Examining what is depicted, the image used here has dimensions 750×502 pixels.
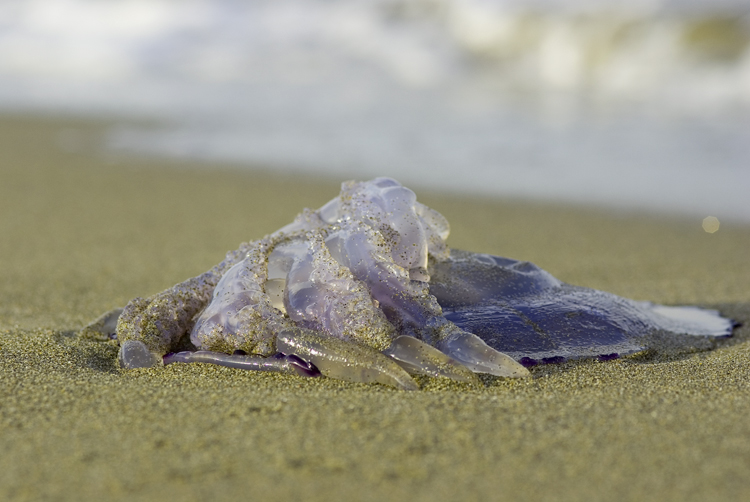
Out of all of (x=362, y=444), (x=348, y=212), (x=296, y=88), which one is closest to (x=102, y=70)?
(x=296, y=88)

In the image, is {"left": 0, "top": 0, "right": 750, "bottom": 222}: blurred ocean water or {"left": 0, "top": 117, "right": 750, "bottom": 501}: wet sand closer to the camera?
{"left": 0, "top": 117, "right": 750, "bottom": 501}: wet sand

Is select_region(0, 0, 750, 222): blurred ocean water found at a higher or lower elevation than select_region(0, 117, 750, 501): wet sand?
higher

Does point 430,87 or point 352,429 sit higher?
point 430,87

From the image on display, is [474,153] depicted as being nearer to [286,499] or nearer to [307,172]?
[307,172]

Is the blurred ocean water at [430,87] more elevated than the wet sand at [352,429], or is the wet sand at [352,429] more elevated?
the blurred ocean water at [430,87]

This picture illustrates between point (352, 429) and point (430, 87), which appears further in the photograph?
point (430, 87)

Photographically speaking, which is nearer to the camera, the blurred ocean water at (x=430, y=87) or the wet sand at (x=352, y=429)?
the wet sand at (x=352, y=429)

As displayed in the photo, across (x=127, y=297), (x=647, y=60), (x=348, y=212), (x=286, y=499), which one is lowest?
(x=127, y=297)

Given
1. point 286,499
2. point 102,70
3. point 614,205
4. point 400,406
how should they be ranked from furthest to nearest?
1. point 102,70
2. point 614,205
3. point 400,406
4. point 286,499
